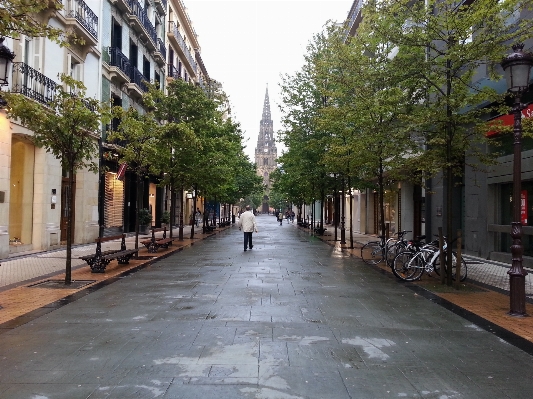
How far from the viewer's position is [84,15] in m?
20.1

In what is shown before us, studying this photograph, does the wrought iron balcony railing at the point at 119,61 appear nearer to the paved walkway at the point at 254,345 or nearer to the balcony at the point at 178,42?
the balcony at the point at 178,42

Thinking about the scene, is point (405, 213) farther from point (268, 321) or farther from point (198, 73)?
point (198, 73)

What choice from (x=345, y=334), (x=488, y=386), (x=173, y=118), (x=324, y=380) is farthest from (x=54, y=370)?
→ (x=173, y=118)

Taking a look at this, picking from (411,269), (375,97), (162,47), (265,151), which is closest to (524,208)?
(411,269)

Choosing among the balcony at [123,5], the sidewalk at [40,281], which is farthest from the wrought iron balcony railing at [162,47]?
the sidewalk at [40,281]

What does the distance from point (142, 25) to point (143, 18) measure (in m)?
1.20

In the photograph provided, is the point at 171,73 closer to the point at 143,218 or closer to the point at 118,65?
the point at 118,65

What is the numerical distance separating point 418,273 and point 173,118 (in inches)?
605

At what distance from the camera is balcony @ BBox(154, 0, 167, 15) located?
3212 centimetres

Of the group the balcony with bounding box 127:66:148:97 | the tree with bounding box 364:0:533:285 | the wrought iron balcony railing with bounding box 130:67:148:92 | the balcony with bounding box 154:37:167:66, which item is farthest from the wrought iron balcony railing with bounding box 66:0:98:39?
the tree with bounding box 364:0:533:285

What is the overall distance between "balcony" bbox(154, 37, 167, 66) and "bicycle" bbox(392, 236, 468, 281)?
25388mm

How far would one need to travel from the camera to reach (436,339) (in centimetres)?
602

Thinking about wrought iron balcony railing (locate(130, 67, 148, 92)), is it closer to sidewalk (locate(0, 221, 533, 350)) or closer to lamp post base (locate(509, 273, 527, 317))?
sidewalk (locate(0, 221, 533, 350))

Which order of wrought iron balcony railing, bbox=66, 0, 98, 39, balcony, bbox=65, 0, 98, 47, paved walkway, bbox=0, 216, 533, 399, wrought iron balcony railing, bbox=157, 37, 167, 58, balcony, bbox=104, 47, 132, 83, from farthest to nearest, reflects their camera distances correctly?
1. wrought iron balcony railing, bbox=157, 37, 167, 58
2. balcony, bbox=104, 47, 132, 83
3. wrought iron balcony railing, bbox=66, 0, 98, 39
4. balcony, bbox=65, 0, 98, 47
5. paved walkway, bbox=0, 216, 533, 399
